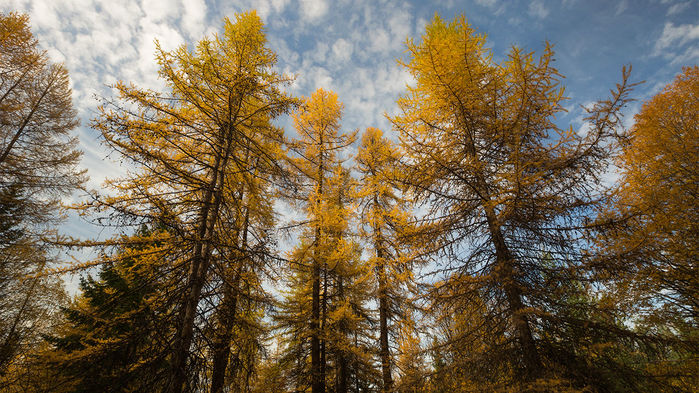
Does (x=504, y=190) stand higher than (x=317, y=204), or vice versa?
(x=317, y=204)

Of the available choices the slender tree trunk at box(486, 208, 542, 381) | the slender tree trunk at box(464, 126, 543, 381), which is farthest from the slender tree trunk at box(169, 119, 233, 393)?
the slender tree trunk at box(486, 208, 542, 381)

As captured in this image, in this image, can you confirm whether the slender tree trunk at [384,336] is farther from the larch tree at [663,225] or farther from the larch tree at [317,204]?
the larch tree at [663,225]

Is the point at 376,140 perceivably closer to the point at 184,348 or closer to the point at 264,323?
the point at 264,323

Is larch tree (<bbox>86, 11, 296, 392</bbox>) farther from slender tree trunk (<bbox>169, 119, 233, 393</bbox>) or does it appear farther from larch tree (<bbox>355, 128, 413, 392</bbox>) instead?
larch tree (<bbox>355, 128, 413, 392</bbox>)

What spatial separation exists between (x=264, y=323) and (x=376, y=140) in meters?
9.92

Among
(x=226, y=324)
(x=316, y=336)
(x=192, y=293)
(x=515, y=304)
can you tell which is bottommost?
(x=515, y=304)

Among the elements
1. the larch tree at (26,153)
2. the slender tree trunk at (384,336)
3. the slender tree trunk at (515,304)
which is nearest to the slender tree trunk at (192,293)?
the slender tree trunk at (515,304)

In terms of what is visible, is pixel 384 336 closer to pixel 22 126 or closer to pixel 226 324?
pixel 226 324

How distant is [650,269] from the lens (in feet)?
12.9

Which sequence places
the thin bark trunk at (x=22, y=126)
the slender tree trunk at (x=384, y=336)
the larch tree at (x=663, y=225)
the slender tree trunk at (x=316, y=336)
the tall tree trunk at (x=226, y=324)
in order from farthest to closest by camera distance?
1. the thin bark trunk at (x=22, y=126)
2. the slender tree trunk at (x=316, y=336)
3. the slender tree trunk at (x=384, y=336)
4. the tall tree trunk at (x=226, y=324)
5. the larch tree at (x=663, y=225)

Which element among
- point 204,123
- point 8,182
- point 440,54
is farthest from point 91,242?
point 8,182

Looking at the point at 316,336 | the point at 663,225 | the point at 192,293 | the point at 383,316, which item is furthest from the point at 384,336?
the point at 663,225

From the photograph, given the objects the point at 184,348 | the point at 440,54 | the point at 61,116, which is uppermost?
the point at 61,116

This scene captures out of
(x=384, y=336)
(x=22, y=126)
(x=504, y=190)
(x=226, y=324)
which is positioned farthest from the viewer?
(x=22, y=126)
